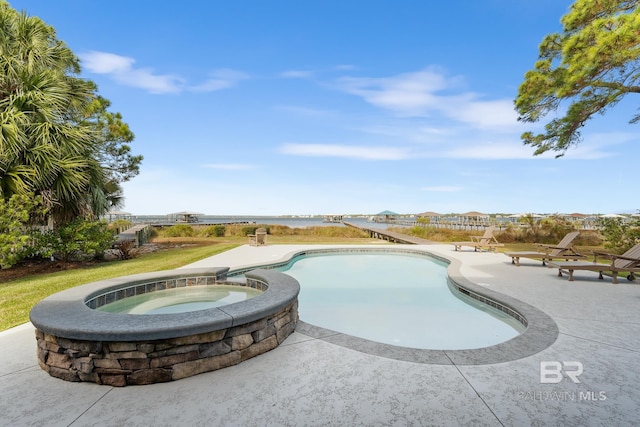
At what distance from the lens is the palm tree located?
722 centimetres

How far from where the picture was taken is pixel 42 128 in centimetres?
742

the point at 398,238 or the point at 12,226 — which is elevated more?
the point at 12,226

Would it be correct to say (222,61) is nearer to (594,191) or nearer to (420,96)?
(420,96)

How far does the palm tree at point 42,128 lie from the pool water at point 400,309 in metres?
6.49

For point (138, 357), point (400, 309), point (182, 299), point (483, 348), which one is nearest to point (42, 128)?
point (182, 299)

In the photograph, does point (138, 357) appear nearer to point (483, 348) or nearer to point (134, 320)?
point (134, 320)

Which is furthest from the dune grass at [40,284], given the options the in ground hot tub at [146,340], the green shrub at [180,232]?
the green shrub at [180,232]

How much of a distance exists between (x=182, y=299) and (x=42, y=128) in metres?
6.57

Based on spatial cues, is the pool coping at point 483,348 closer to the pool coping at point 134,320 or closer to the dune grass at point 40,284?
the pool coping at point 134,320

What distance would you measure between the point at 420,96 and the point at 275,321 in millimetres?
13171

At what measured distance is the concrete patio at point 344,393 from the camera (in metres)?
2.02

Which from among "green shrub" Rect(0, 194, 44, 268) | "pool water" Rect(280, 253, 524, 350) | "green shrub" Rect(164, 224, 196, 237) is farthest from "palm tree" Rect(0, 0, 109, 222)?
"green shrub" Rect(164, 224, 196, 237)

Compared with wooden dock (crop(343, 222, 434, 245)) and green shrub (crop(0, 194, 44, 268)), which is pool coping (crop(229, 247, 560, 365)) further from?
Answer: wooden dock (crop(343, 222, 434, 245))

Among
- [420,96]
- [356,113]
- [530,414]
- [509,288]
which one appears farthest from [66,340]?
[356,113]
